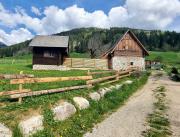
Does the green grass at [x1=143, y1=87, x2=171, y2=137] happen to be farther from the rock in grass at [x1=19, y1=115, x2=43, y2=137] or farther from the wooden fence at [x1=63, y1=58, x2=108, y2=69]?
the wooden fence at [x1=63, y1=58, x2=108, y2=69]

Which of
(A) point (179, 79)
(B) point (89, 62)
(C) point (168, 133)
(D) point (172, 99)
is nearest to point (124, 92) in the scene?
(D) point (172, 99)

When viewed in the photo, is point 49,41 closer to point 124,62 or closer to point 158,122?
point 124,62

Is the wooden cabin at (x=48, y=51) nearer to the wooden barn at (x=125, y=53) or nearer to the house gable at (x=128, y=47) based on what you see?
the wooden barn at (x=125, y=53)

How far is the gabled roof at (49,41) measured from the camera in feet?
156

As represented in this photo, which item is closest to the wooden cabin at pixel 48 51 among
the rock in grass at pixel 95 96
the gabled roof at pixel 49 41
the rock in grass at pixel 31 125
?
the gabled roof at pixel 49 41

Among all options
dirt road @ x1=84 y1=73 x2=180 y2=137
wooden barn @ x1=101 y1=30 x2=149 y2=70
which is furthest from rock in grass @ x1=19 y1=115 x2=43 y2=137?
wooden barn @ x1=101 y1=30 x2=149 y2=70

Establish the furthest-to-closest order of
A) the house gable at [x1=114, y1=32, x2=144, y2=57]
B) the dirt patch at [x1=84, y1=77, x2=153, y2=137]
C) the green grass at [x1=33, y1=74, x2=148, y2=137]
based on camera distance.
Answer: the house gable at [x1=114, y1=32, x2=144, y2=57]
the dirt patch at [x1=84, y1=77, x2=153, y2=137]
the green grass at [x1=33, y1=74, x2=148, y2=137]

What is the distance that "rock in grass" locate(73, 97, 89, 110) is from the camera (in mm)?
14110

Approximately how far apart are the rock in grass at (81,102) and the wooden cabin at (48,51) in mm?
32806

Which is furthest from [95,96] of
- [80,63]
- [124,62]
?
[124,62]

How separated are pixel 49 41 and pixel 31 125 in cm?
3953

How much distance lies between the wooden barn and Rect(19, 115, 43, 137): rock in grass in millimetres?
41340

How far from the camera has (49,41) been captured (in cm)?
4862

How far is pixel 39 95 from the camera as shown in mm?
13758
